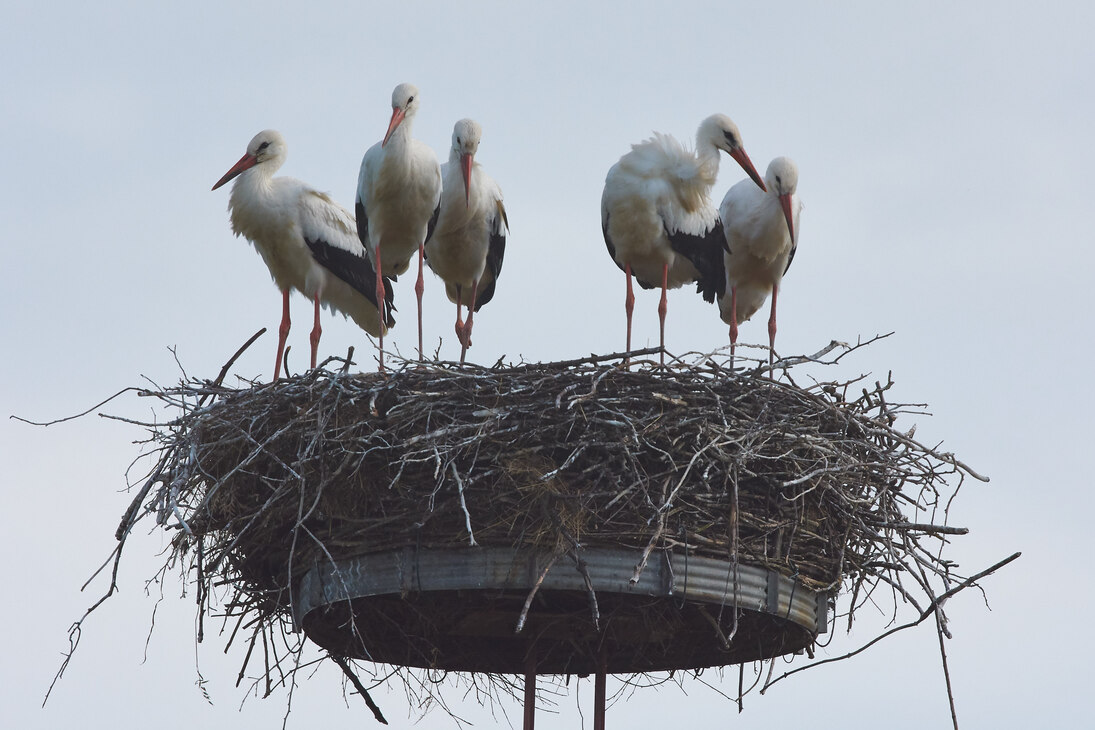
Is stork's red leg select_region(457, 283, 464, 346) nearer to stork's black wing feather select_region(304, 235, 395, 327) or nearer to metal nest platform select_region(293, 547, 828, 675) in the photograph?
stork's black wing feather select_region(304, 235, 395, 327)

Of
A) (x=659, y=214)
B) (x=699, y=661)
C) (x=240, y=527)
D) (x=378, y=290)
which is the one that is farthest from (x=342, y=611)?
(x=659, y=214)

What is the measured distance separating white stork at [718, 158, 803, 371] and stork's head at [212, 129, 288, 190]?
2.62 meters

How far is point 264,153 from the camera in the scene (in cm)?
984

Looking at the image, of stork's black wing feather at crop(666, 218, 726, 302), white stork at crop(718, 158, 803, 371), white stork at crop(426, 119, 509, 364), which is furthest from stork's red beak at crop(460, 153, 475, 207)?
white stork at crop(718, 158, 803, 371)

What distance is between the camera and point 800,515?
6457mm

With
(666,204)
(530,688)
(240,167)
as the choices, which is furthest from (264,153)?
(530,688)

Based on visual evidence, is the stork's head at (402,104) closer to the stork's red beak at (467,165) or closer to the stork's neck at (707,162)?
the stork's red beak at (467,165)

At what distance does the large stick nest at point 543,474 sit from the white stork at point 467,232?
108 inches

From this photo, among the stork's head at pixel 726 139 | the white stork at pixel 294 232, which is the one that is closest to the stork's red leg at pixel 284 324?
the white stork at pixel 294 232

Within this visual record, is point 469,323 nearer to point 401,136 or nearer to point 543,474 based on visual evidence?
point 401,136

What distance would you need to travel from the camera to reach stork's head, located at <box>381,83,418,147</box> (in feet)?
29.8

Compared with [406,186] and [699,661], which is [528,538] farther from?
[406,186]

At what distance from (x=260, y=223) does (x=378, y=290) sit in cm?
81

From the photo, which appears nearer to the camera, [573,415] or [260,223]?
[573,415]
